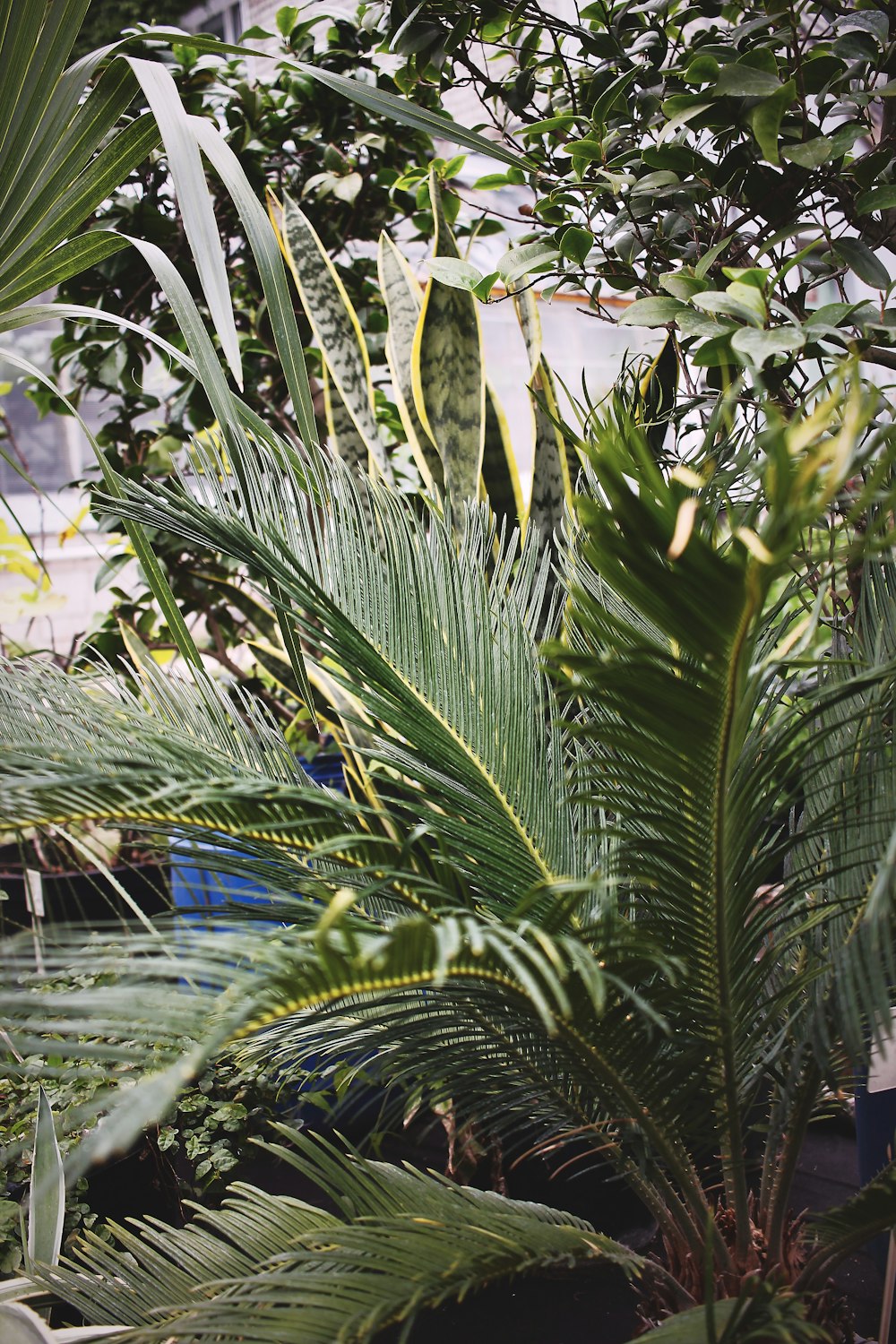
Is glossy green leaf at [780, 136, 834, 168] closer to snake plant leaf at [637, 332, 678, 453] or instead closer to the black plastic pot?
snake plant leaf at [637, 332, 678, 453]

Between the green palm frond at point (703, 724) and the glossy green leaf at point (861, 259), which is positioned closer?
the green palm frond at point (703, 724)

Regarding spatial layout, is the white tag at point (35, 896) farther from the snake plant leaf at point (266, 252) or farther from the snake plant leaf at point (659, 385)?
the snake plant leaf at point (659, 385)

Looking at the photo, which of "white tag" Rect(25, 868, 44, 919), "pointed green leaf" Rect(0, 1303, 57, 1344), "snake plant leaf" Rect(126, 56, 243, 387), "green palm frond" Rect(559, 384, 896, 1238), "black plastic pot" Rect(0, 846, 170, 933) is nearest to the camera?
"green palm frond" Rect(559, 384, 896, 1238)

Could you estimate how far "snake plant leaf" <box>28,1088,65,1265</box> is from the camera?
37.2 inches

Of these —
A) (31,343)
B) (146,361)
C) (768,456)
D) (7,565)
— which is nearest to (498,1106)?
(768,456)

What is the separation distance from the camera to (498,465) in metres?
1.29

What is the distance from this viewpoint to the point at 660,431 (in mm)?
1183

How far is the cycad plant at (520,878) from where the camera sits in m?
0.53

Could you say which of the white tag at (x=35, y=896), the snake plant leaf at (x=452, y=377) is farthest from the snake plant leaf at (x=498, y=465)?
the white tag at (x=35, y=896)

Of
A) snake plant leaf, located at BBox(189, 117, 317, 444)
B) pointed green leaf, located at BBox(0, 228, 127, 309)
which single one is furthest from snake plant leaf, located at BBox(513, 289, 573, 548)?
pointed green leaf, located at BBox(0, 228, 127, 309)

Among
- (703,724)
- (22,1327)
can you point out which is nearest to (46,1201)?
(22,1327)

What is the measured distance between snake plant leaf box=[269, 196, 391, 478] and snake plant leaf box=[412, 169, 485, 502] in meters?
0.11

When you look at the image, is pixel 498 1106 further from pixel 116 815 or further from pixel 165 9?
pixel 165 9

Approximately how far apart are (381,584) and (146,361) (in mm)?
1207
